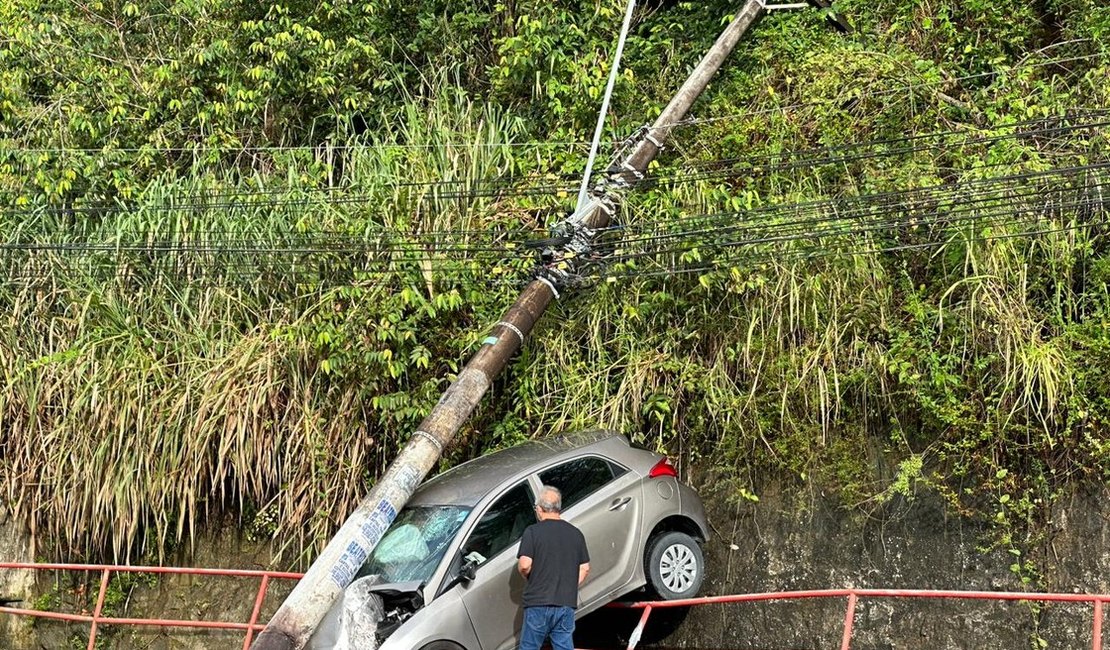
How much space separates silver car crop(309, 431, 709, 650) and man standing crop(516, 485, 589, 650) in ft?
1.28

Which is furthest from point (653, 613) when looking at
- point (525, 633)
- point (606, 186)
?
point (606, 186)

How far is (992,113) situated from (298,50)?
7993 mm

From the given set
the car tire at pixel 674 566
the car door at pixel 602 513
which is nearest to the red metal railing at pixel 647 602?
the car tire at pixel 674 566

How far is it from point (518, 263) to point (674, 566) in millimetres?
3473

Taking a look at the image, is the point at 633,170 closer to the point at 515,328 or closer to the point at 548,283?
the point at 548,283

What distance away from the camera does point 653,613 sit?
9391mm

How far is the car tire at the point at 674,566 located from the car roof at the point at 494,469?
2.93 feet

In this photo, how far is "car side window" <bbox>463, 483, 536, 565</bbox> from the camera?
781 centimetres

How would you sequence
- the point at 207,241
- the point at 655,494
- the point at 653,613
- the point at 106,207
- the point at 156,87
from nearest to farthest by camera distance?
→ the point at 655,494 < the point at 653,613 < the point at 207,241 < the point at 106,207 < the point at 156,87

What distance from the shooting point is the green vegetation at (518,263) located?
9.44 meters

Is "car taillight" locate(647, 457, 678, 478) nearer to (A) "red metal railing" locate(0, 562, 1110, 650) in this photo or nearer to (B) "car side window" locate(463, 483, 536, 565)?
(A) "red metal railing" locate(0, 562, 1110, 650)

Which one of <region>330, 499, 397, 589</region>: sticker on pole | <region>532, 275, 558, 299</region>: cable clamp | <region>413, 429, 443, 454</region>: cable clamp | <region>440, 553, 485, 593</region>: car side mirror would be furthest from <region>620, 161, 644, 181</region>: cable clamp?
<region>440, 553, 485, 593</region>: car side mirror

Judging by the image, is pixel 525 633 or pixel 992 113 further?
pixel 992 113

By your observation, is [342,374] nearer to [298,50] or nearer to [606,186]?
[606,186]
